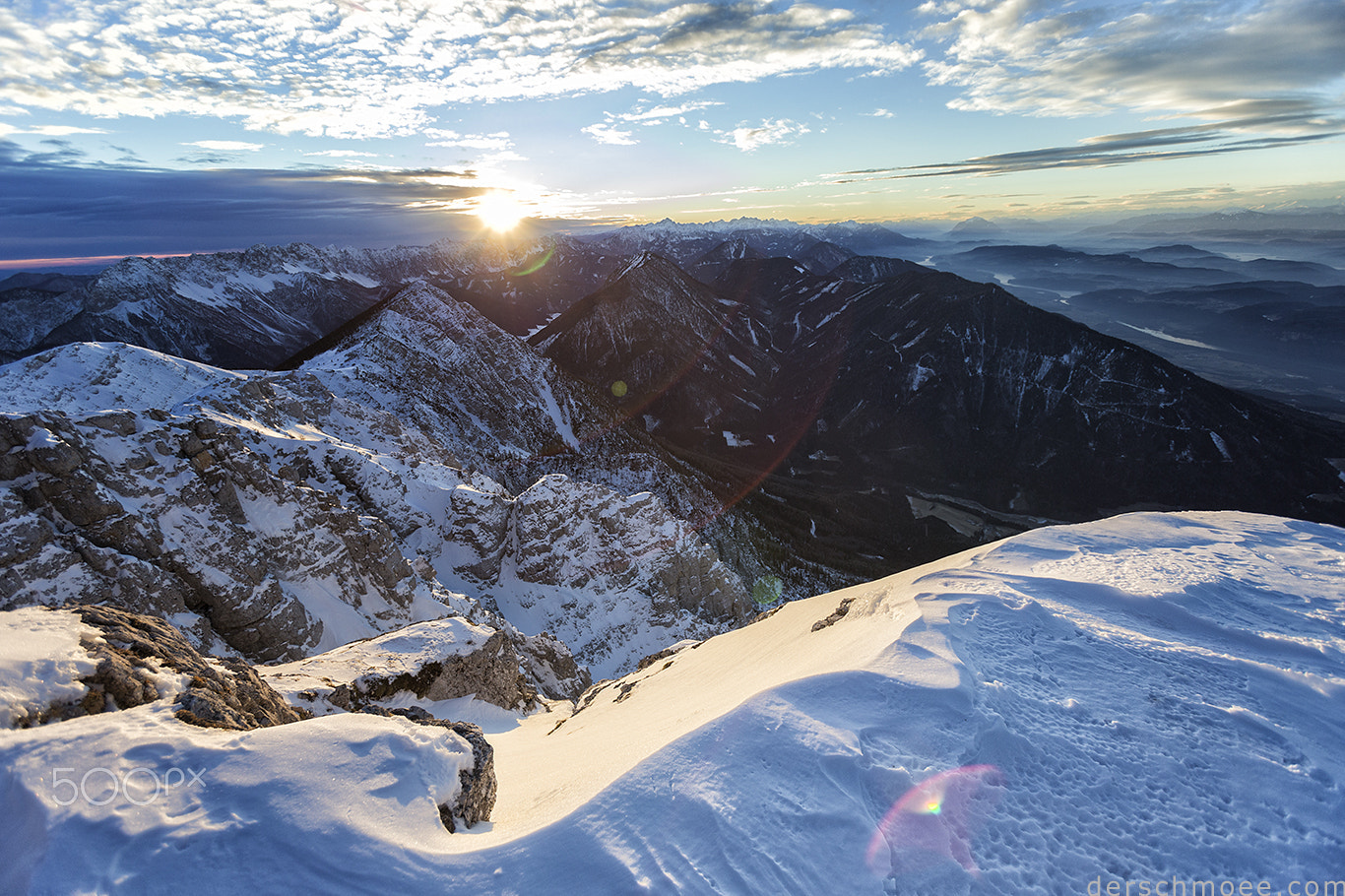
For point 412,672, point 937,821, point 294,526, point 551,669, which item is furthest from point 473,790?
point 294,526

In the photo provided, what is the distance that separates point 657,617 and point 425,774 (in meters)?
53.0

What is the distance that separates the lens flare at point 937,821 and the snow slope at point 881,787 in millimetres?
31

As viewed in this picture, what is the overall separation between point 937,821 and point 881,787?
0.83 m

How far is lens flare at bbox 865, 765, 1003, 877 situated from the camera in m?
7.31

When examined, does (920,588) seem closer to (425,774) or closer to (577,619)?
(425,774)

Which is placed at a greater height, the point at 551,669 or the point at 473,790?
the point at 473,790

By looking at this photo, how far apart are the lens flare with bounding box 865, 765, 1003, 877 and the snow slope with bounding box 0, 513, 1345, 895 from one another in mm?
31

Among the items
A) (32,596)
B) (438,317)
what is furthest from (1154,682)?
(438,317)

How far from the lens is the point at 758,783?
8445 mm

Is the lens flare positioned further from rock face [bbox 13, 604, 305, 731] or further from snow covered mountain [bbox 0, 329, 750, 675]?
snow covered mountain [bbox 0, 329, 750, 675]

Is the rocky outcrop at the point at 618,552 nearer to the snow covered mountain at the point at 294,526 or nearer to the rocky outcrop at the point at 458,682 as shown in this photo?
the snow covered mountain at the point at 294,526

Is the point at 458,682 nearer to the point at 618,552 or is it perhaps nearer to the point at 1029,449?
the point at 618,552

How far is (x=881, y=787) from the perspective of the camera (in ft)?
27.0

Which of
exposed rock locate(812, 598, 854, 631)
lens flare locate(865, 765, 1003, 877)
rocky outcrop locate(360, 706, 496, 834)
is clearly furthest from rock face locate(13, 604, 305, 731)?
exposed rock locate(812, 598, 854, 631)
